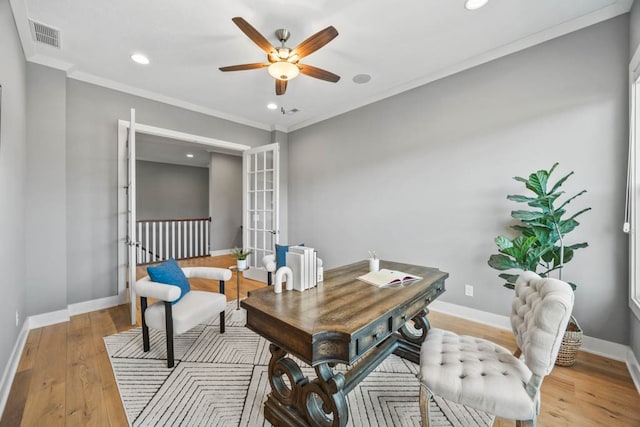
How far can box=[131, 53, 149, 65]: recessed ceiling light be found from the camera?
8.87 ft

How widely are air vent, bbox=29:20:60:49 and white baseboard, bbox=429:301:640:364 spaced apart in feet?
15.7

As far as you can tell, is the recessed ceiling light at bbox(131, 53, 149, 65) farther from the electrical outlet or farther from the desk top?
the electrical outlet

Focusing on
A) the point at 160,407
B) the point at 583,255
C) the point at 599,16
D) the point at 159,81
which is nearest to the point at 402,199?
the point at 583,255

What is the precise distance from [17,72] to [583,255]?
516 centimetres

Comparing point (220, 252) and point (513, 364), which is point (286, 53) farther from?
point (220, 252)

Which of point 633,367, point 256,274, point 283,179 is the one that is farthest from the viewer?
point 283,179

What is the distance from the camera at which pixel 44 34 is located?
2.35 meters

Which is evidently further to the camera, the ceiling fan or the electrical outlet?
the electrical outlet

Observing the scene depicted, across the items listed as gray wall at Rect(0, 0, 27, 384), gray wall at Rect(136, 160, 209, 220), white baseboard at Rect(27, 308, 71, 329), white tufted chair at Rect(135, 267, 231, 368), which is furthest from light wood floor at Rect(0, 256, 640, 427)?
gray wall at Rect(136, 160, 209, 220)

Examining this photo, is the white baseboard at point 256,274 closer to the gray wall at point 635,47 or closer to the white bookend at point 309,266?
the white bookend at point 309,266

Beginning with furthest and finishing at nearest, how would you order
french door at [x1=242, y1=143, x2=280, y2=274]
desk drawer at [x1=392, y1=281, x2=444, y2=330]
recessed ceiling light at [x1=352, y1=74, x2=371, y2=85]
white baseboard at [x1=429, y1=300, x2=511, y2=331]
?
1. french door at [x1=242, y1=143, x2=280, y2=274]
2. recessed ceiling light at [x1=352, y1=74, x2=371, y2=85]
3. white baseboard at [x1=429, y1=300, x2=511, y2=331]
4. desk drawer at [x1=392, y1=281, x2=444, y2=330]

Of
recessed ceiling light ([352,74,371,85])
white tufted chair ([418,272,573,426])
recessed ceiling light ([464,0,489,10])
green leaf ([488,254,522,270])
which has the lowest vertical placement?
white tufted chair ([418,272,573,426])

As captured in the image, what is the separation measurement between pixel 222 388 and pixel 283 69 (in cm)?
255

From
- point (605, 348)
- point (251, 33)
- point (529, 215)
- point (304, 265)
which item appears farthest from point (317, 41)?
point (605, 348)
